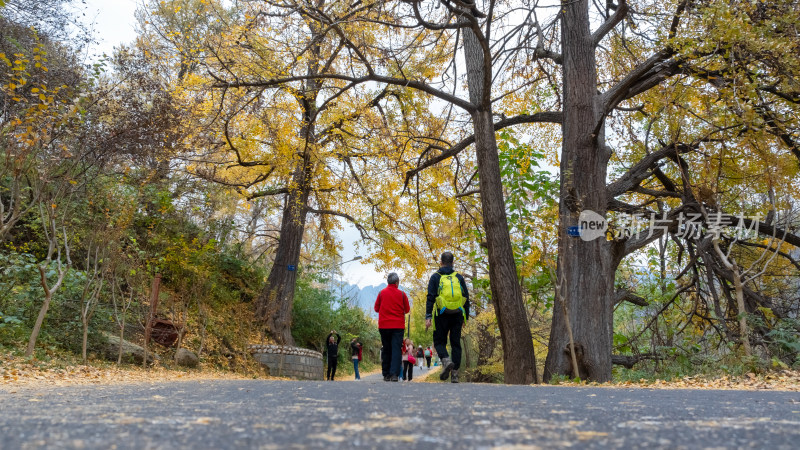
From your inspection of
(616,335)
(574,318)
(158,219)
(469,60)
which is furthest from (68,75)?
(616,335)

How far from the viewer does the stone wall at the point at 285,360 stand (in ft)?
47.1

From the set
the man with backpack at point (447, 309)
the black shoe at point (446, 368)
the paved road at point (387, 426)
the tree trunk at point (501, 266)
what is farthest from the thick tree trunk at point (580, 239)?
the paved road at point (387, 426)

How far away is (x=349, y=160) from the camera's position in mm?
14414

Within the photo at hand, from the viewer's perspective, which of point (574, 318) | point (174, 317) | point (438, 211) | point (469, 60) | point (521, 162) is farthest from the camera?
point (438, 211)

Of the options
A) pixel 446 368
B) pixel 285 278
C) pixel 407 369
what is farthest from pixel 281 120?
pixel 407 369

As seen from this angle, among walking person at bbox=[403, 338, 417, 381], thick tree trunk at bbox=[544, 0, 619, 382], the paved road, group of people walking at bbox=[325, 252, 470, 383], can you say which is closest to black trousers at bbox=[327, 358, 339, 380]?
walking person at bbox=[403, 338, 417, 381]

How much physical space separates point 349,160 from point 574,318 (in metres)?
7.91

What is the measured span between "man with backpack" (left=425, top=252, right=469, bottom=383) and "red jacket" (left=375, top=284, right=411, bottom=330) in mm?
790

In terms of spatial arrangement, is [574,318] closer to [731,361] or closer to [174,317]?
[731,361]

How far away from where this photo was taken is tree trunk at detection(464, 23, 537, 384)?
837 centimetres

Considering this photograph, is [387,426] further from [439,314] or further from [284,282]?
[284,282]

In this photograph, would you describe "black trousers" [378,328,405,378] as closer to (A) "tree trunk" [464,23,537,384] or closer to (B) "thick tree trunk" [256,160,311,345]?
(A) "tree trunk" [464,23,537,384]

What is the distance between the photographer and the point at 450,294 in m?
7.73

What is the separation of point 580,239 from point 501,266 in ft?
4.49
